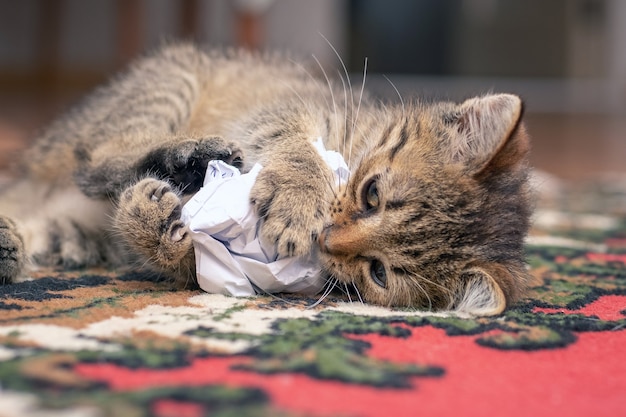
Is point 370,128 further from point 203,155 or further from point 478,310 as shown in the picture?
point 478,310

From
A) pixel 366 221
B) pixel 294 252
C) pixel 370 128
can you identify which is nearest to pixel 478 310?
pixel 366 221

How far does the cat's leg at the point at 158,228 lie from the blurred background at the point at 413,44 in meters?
4.57

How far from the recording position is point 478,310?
147 centimetres

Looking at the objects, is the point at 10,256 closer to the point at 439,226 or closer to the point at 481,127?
the point at 439,226

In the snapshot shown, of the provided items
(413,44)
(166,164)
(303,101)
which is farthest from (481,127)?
(413,44)

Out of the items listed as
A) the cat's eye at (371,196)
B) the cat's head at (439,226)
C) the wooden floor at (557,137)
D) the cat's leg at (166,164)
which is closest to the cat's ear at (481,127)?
the cat's head at (439,226)

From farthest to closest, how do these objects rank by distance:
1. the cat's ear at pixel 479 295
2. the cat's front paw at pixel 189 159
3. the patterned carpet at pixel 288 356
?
1. the cat's front paw at pixel 189 159
2. the cat's ear at pixel 479 295
3. the patterned carpet at pixel 288 356

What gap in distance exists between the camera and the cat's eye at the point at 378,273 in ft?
5.12

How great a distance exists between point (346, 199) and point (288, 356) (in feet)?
1.97

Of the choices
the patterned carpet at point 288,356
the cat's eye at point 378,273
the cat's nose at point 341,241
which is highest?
the cat's nose at point 341,241

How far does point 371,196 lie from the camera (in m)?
1.59

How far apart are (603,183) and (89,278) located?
127 inches

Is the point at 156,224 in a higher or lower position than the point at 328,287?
higher

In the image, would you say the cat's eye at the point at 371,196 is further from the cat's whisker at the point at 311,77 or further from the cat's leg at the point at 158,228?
the cat's whisker at the point at 311,77
